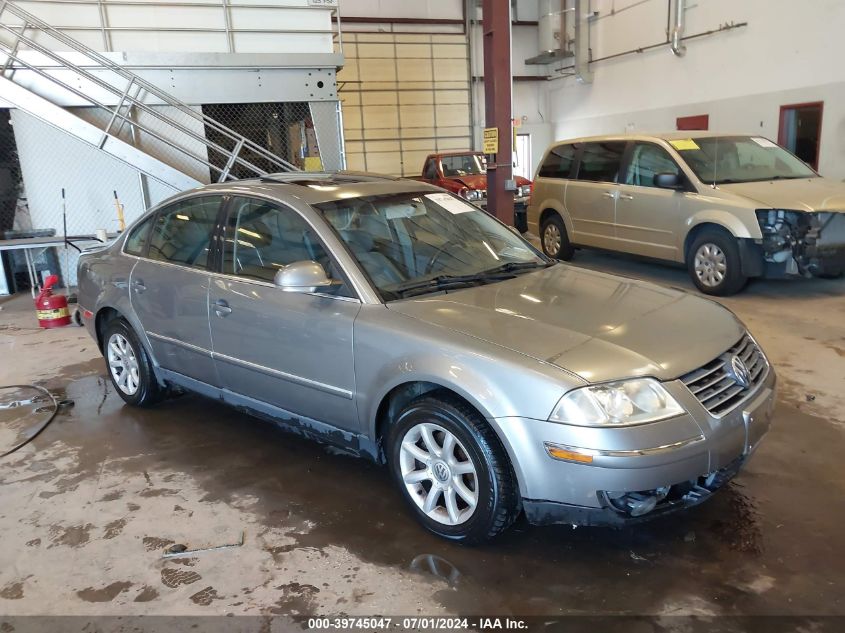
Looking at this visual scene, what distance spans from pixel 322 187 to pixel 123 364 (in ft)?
6.97

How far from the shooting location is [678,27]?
1365cm

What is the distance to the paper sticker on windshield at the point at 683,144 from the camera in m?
7.43

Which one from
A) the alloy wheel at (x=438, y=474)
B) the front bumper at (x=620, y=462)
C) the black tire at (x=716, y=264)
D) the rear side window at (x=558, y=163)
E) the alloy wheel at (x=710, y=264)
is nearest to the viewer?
the front bumper at (x=620, y=462)

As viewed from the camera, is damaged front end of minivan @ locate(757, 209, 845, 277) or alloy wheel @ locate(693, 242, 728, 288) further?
alloy wheel @ locate(693, 242, 728, 288)

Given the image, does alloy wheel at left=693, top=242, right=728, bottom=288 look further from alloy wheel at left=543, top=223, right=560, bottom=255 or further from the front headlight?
the front headlight

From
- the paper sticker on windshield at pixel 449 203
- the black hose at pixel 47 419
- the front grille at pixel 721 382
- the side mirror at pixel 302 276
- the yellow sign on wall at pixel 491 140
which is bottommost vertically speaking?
the black hose at pixel 47 419

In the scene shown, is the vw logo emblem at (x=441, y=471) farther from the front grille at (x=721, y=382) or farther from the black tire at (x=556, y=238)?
the black tire at (x=556, y=238)

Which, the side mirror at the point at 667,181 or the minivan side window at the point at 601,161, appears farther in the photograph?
the minivan side window at the point at 601,161

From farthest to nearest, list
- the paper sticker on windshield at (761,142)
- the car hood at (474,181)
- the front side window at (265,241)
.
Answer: the car hood at (474,181) < the paper sticker on windshield at (761,142) < the front side window at (265,241)

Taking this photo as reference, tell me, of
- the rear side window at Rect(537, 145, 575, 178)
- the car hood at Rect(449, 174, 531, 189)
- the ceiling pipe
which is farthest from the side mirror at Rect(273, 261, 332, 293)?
the ceiling pipe

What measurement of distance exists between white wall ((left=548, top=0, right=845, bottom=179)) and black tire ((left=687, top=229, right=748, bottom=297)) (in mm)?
5168

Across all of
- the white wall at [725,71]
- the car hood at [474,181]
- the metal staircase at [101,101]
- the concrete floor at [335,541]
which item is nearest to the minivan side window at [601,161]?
the car hood at [474,181]

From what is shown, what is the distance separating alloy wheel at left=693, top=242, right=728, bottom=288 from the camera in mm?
6918

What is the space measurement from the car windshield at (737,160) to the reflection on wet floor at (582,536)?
13.2 ft
